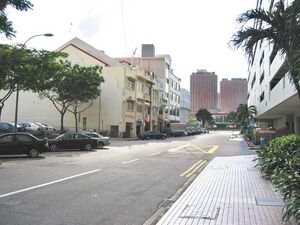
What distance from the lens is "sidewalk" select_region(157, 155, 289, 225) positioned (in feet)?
28.2

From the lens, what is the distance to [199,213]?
9250 millimetres

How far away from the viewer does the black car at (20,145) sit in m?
24.5

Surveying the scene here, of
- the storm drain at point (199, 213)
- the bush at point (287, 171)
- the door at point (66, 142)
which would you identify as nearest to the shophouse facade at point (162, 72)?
the door at point (66, 142)

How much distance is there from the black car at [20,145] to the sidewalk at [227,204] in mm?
12501

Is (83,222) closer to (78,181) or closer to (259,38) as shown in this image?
(78,181)

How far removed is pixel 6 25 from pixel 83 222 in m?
10.1

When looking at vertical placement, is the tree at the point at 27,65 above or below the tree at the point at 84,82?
below

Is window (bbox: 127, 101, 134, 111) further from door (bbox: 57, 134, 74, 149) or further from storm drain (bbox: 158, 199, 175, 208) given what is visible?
storm drain (bbox: 158, 199, 175, 208)

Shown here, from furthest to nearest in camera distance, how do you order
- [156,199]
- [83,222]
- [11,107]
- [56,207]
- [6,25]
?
1. [11,107]
2. [6,25]
3. [156,199]
4. [56,207]
5. [83,222]

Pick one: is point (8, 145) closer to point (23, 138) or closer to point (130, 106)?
point (23, 138)

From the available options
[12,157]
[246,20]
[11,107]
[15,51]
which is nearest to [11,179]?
[246,20]

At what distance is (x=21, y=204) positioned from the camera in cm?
1020

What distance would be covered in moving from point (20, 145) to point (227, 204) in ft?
55.6

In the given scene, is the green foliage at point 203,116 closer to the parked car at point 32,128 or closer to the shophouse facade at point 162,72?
the shophouse facade at point 162,72
